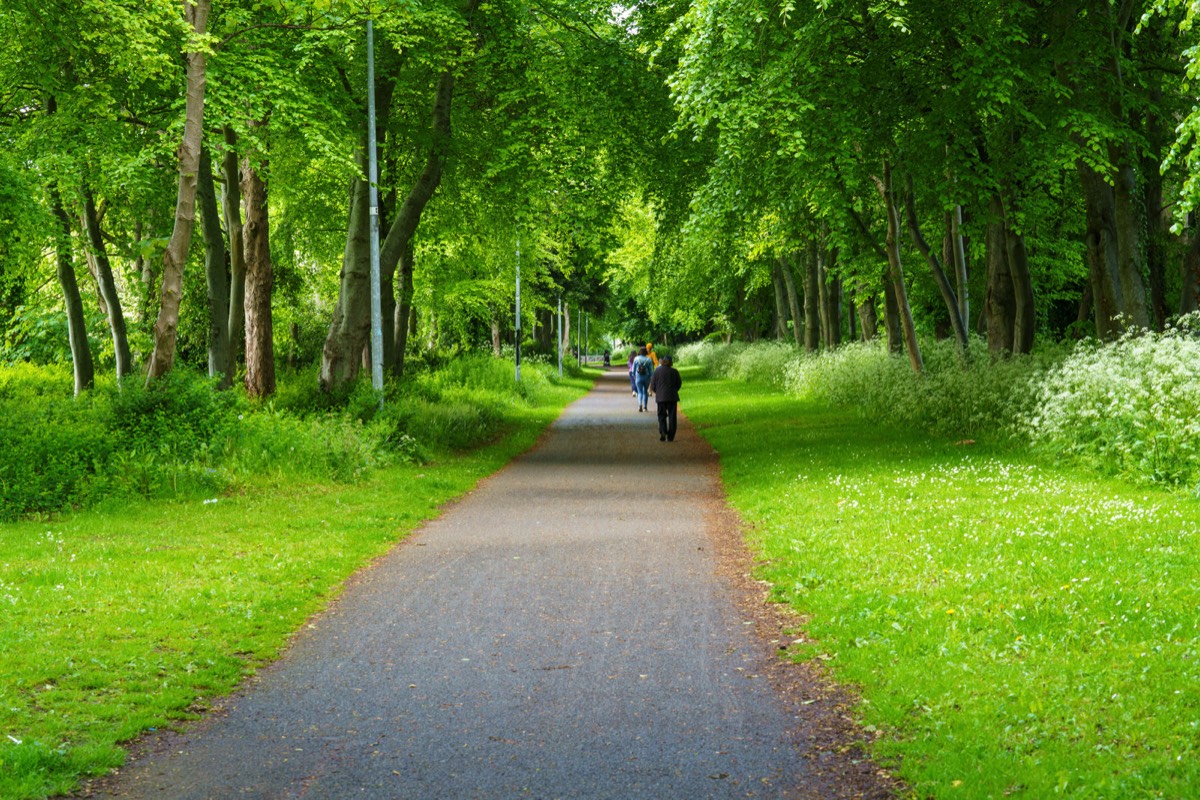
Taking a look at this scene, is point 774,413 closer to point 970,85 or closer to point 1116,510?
point 970,85

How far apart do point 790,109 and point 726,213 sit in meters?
2.69

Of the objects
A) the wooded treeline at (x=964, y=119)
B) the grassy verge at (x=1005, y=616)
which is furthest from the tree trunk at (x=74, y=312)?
the grassy verge at (x=1005, y=616)

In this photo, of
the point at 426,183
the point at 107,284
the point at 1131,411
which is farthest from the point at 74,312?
the point at 1131,411

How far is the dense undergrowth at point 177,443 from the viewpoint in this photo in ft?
44.2

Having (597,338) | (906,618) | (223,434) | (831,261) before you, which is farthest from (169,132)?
(597,338)

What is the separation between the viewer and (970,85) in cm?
1866

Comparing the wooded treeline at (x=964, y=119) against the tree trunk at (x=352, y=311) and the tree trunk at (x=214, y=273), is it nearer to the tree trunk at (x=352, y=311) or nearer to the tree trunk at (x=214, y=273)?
the tree trunk at (x=352, y=311)

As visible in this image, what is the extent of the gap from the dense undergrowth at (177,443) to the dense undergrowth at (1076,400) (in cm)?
905

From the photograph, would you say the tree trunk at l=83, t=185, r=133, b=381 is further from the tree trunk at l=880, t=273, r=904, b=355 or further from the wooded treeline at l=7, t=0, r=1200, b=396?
the tree trunk at l=880, t=273, r=904, b=355

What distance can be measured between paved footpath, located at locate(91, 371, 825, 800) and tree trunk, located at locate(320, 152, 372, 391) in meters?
11.3

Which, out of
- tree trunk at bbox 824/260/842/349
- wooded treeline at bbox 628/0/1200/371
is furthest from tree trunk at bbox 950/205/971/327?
tree trunk at bbox 824/260/842/349

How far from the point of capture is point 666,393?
24125 mm

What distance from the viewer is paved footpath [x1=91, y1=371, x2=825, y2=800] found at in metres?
5.20

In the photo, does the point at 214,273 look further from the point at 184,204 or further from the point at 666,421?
the point at 666,421
